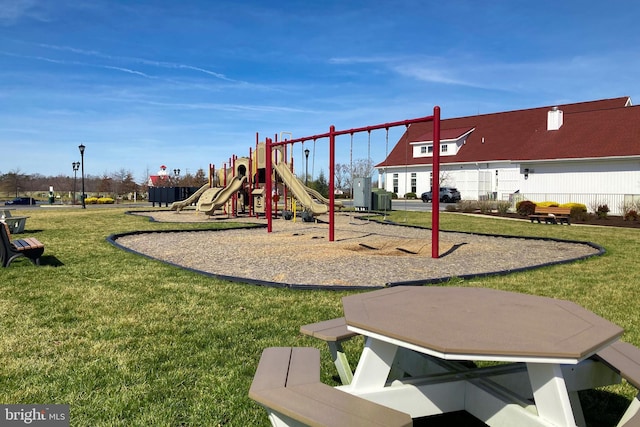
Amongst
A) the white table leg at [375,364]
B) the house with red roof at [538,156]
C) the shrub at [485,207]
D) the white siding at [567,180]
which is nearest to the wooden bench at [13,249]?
the white table leg at [375,364]

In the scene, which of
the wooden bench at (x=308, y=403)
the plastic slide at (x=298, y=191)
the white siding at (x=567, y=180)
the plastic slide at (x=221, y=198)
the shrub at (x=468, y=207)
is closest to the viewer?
the wooden bench at (x=308, y=403)

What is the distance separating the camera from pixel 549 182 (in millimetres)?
29844

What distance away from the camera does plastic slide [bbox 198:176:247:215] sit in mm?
20673

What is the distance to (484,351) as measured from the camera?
2.04 metres

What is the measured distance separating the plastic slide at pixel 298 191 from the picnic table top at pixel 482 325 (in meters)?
14.7

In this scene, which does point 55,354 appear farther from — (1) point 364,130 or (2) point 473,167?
(2) point 473,167

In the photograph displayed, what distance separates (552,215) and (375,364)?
19386mm

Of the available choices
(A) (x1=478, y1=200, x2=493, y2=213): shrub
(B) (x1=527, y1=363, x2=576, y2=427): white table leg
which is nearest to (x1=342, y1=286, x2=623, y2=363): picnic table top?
(B) (x1=527, y1=363, x2=576, y2=427): white table leg

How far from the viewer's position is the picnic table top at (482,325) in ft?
6.75

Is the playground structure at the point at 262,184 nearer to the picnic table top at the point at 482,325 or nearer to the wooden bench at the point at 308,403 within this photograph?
the picnic table top at the point at 482,325

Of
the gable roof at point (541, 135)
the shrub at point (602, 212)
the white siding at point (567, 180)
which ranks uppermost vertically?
the gable roof at point (541, 135)

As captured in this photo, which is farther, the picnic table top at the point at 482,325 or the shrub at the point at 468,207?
the shrub at the point at 468,207

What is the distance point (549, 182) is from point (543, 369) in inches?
1228

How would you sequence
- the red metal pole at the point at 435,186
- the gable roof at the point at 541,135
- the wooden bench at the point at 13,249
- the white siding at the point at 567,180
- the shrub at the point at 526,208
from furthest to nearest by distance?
the gable roof at the point at 541,135 → the white siding at the point at 567,180 → the shrub at the point at 526,208 → the red metal pole at the point at 435,186 → the wooden bench at the point at 13,249
